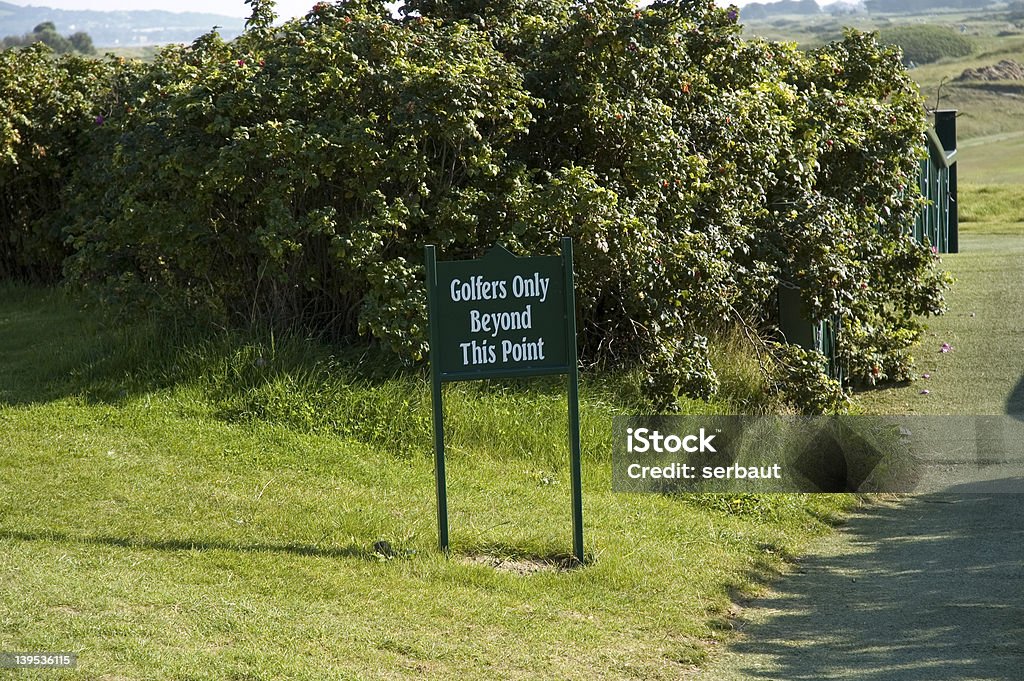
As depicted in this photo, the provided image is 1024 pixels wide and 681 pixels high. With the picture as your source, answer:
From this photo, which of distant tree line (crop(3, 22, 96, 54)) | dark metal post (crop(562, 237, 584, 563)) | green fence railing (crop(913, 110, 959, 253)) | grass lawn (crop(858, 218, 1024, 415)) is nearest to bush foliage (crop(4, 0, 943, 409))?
grass lawn (crop(858, 218, 1024, 415))

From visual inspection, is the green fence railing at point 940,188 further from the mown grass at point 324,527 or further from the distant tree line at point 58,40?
the distant tree line at point 58,40

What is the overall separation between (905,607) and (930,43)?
157 m

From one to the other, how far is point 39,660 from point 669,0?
669 centimetres

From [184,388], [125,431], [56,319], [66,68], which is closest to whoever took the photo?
[125,431]

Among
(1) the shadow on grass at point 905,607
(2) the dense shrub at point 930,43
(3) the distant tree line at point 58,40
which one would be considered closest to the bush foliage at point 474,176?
(1) the shadow on grass at point 905,607

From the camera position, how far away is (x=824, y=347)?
11.0 m

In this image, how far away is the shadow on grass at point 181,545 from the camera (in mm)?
5691

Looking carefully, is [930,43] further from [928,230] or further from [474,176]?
[474,176]

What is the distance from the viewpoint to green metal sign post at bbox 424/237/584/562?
569cm

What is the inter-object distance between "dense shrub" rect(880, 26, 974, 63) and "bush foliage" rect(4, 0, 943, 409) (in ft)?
461

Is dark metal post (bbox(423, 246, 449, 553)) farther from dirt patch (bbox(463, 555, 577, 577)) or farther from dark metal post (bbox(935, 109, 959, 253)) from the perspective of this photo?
dark metal post (bbox(935, 109, 959, 253))

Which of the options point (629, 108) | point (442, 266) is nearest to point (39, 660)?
point (442, 266)

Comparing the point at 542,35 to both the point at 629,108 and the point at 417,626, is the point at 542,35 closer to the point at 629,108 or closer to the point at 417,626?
the point at 629,108

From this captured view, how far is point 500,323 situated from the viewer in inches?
225
